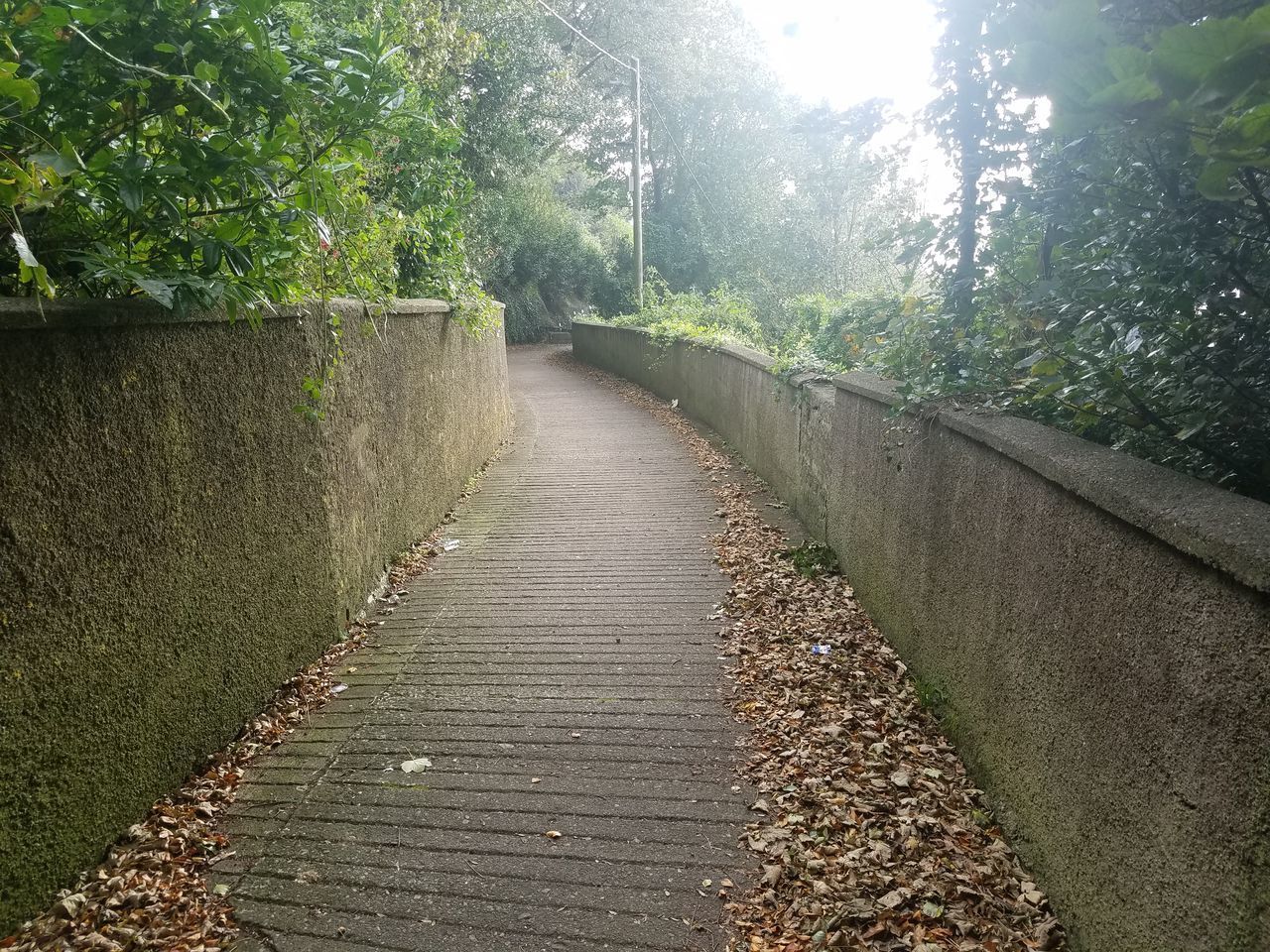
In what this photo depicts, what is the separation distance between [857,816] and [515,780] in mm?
1491

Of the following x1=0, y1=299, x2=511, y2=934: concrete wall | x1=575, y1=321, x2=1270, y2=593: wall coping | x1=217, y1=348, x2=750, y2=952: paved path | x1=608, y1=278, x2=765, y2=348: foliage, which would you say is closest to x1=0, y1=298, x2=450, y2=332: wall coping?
x1=0, y1=299, x2=511, y2=934: concrete wall

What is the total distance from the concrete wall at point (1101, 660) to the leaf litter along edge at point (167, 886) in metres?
2.61

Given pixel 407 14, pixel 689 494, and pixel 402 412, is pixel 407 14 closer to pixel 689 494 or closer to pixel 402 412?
pixel 402 412

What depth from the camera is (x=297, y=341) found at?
5.08 metres

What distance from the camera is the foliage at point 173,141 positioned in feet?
8.82

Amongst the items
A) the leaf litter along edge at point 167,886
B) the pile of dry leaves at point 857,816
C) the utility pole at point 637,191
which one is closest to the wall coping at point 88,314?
the leaf litter along edge at point 167,886

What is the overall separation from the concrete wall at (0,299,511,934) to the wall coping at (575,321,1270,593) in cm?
341

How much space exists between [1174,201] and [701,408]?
40.1ft

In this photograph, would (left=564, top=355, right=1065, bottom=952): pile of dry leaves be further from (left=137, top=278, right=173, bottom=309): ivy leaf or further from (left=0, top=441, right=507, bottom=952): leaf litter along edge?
(left=137, top=278, right=173, bottom=309): ivy leaf

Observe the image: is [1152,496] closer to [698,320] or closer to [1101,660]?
[1101,660]

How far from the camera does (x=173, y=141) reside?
313 centimetres

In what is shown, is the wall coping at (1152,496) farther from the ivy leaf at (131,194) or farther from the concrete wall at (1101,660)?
the ivy leaf at (131,194)

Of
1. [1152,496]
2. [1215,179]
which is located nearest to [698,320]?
[1152,496]

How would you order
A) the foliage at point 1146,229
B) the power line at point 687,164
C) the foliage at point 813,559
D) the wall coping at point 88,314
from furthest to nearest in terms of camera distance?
the power line at point 687,164
the foliage at point 813,559
the wall coping at point 88,314
the foliage at point 1146,229
